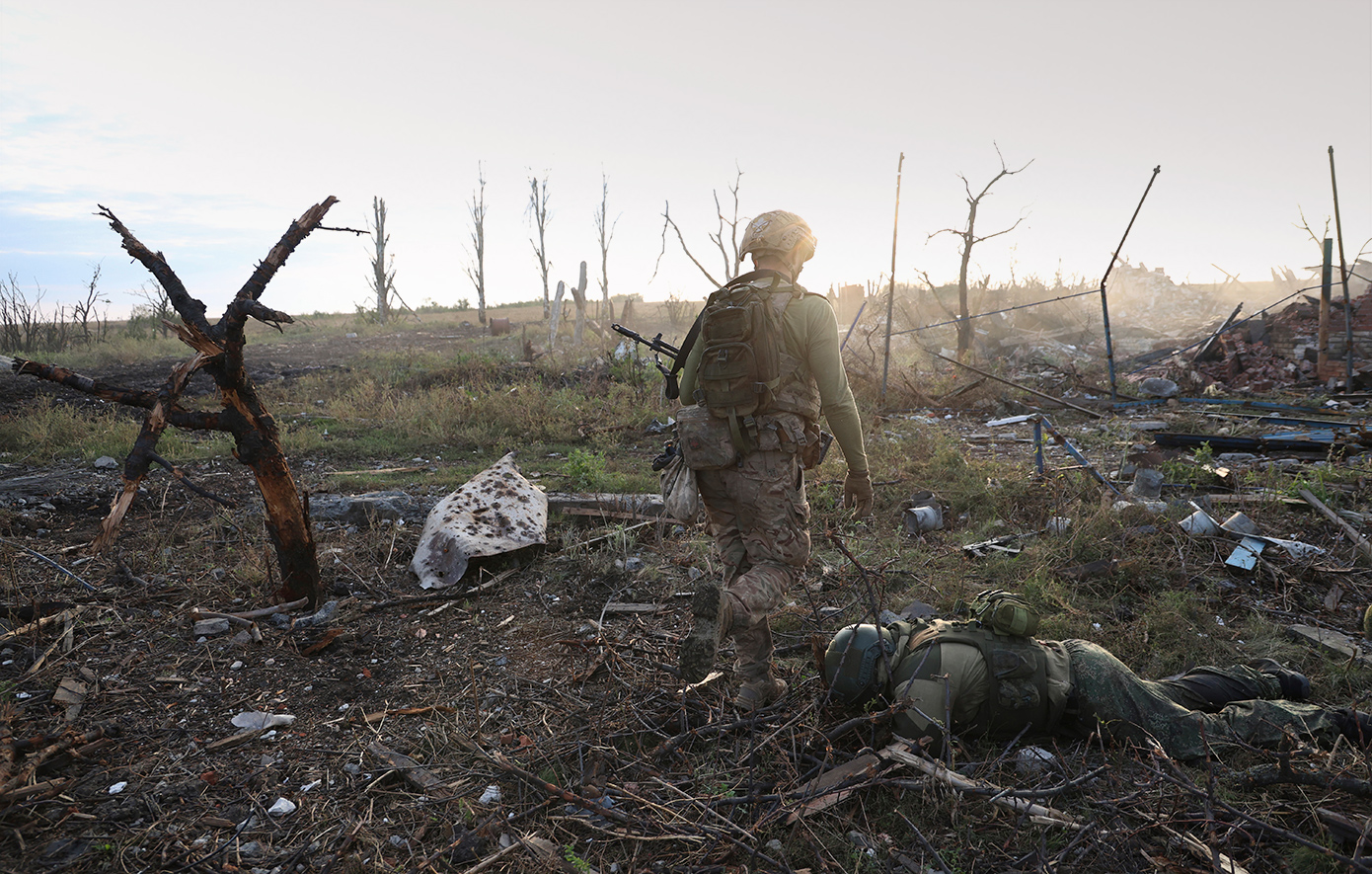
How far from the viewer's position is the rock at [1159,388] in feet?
32.7

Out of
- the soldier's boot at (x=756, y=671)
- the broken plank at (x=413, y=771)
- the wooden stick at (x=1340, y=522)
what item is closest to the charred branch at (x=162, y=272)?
the broken plank at (x=413, y=771)

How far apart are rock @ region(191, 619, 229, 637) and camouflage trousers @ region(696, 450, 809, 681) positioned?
258 cm

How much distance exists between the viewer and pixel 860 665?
8.40 ft

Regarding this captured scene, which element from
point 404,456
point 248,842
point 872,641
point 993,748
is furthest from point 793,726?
point 404,456

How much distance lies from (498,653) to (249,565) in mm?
1690

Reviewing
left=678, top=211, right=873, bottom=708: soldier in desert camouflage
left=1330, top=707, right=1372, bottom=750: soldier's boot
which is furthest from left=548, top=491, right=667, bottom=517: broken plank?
left=1330, top=707, right=1372, bottom=750: soldier's boot

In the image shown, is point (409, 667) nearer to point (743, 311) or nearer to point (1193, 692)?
point (743, 311)

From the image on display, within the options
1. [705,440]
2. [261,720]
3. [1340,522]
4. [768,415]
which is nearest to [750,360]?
[768,415]

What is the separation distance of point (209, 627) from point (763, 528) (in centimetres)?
285

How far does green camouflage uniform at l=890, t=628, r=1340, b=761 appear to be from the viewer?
2340 millimetres

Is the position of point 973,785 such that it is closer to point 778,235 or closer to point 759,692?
point 759,692

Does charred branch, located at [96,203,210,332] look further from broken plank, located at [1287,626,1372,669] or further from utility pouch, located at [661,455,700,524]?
broken plank, located at [1287,626,1372,669]

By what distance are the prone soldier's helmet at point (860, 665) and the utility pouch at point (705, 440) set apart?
824mm

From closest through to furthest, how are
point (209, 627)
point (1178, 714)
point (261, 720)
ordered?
point (1178, 714) → point (261, 720) → point (209, 627)
